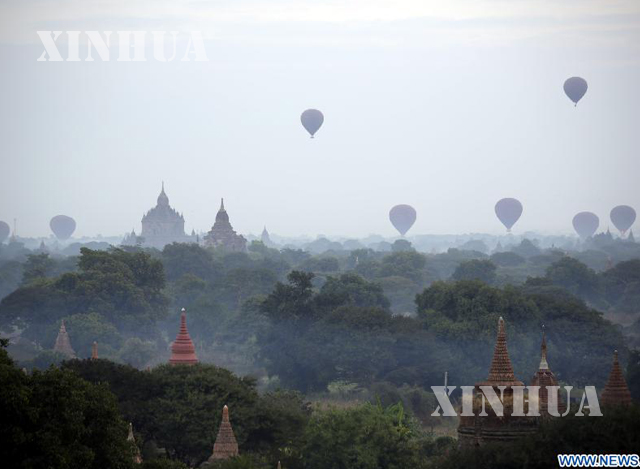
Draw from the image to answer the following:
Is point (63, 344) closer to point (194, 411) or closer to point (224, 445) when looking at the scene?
point (194, 411)

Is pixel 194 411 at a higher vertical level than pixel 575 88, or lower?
lower

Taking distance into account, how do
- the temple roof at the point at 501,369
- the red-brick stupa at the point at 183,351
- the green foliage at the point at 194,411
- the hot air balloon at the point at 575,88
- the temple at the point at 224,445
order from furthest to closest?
the hot air balloon at the point at 575,88
the red-brick stupa at the point at 183,351
the green foliage at the point at 194,411
the temple at the point at 224,445
the temple roof at the point at 501,369

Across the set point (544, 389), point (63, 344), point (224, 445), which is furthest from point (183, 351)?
point (63, 344)

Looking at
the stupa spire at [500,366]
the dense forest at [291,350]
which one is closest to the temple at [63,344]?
the dense forest at [291,350]

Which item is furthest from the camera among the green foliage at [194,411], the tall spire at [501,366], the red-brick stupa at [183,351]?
the red-brick stupa at [183,351]

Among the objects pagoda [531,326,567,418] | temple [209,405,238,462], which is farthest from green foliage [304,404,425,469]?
pagoda [531,326,567,418]

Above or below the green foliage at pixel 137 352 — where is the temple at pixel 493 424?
below

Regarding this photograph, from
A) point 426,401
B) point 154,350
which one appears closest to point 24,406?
point 426,401

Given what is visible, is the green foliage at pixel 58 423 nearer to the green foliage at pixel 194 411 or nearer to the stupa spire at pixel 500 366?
the stupa spire at pixel 500 366
